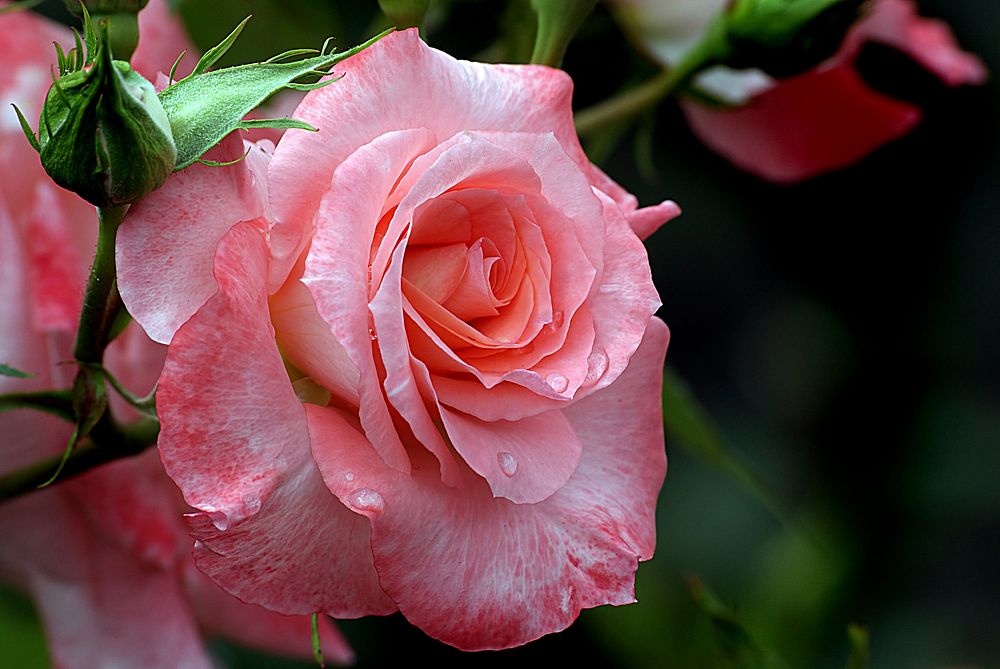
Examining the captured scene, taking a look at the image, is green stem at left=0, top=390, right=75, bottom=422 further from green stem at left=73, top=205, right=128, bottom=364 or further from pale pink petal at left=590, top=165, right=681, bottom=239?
pale pink petal at left=590, top=165, right=681, bottom=239

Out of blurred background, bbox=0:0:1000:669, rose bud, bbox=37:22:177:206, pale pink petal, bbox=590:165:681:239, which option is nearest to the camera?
rose bud, bbox=37:22:177:206

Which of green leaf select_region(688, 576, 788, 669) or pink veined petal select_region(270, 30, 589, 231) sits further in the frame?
green leaf select_region(688, 576, 788, 669)

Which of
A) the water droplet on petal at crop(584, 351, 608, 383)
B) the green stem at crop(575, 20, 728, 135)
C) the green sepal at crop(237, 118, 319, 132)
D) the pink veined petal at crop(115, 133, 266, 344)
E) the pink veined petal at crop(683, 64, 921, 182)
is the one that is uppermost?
the green sepal at crop(237, 118, 319, 132)

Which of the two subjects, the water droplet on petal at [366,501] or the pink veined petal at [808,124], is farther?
the pink veined petal at [808,124]

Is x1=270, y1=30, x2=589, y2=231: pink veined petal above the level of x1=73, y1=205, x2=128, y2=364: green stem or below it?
above

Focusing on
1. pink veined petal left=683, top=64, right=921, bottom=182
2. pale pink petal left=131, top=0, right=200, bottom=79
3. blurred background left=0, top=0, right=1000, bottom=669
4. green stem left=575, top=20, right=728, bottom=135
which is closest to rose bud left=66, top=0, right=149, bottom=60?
pale pink petal left=131, top=0, right=200, bottom=79

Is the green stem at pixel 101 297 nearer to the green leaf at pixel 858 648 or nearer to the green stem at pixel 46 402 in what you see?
the green stem at pixel 46 402

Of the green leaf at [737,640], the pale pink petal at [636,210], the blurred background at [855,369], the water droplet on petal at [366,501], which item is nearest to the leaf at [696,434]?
the green leaf at [737,640]
